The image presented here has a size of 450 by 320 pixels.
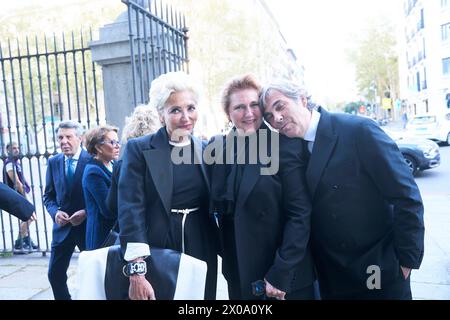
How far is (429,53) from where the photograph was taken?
35469 mm

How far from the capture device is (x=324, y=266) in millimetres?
2322

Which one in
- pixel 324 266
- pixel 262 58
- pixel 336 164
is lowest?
pixel 324 266

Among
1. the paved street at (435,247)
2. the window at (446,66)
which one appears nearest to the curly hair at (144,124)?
the paved street at (435,247)

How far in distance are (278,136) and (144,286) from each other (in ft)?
3.65

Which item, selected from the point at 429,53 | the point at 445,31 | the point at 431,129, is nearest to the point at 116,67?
the point at 431,129

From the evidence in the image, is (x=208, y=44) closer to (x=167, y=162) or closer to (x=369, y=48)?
(x=167, y=162)

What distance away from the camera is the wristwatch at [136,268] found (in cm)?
213

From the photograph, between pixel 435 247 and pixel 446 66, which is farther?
pixel 446 66

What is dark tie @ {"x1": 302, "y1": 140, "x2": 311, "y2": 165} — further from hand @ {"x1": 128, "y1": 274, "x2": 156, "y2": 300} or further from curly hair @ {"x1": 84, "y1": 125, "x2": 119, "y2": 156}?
curly hair @ {"x1": 84, "y1": 125, "x2": 119, "y2": 156}

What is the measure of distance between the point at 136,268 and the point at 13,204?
1.16 meters

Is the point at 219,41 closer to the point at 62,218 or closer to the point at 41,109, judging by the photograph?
the point at 41,109

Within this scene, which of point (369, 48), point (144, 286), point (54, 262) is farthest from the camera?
point (369, 48)

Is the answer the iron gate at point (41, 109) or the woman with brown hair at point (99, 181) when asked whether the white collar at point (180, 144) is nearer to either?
the woman with brown hair at point (99, 181)
